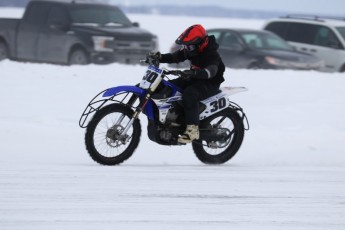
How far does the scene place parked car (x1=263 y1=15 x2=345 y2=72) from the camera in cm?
2195

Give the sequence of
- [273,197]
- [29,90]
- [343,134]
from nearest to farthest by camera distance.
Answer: [273,197], [343,134], [29,90]

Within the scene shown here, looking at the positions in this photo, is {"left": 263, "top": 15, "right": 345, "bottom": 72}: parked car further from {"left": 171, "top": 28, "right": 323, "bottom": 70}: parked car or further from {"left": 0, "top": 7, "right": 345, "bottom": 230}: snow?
{"left": 0, "top": 7, "right": 345, "bottom": 230}: snow

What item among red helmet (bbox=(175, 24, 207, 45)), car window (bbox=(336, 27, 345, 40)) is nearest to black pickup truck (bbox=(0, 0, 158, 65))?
car window (bbox=(336, 27, 345, 40))

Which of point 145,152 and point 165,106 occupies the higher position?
point 165,106

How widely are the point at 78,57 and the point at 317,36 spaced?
665 centimetres

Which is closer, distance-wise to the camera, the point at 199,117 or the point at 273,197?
the point at 273,197

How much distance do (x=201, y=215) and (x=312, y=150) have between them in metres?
5.03

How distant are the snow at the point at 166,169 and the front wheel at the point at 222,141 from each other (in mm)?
196

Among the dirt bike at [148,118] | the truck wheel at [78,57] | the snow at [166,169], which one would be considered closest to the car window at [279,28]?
the truck wheel at [78,57]

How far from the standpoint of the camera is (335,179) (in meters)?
9.27

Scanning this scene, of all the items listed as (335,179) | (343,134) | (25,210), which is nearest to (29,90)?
(343,134)

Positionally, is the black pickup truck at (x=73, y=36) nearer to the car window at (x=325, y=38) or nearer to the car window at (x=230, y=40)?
the car window at (x=230, y=40)

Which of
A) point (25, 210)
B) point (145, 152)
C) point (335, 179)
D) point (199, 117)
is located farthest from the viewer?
point (145, 152)

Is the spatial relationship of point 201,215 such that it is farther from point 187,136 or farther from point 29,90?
point 29,90
